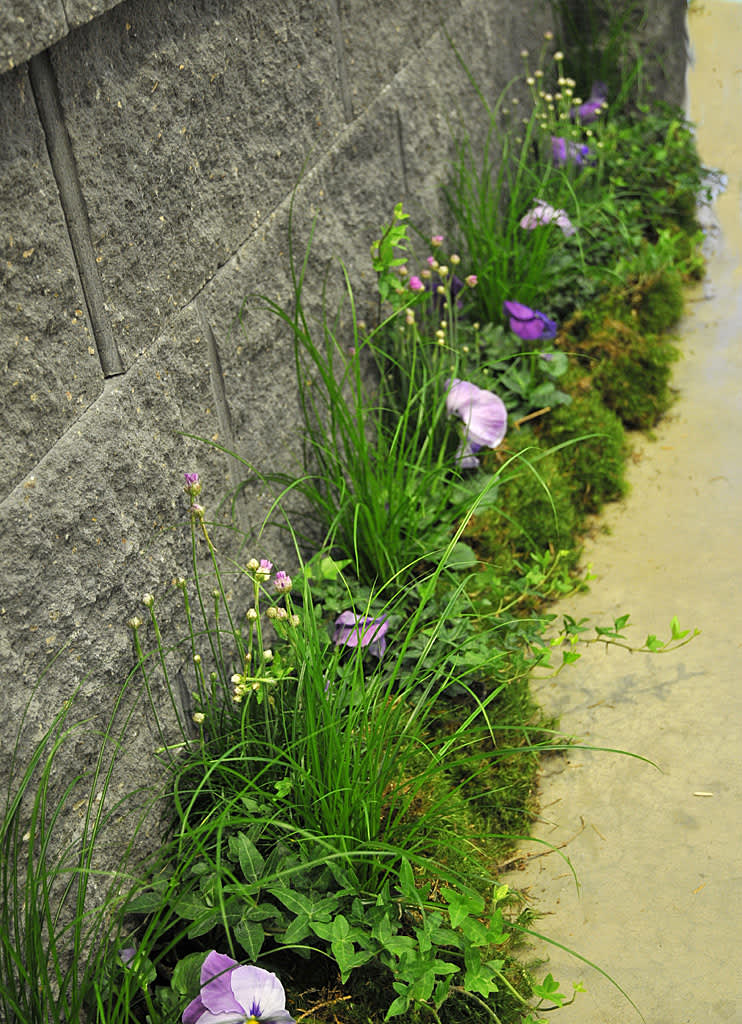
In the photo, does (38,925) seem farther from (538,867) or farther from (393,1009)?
(538,867)

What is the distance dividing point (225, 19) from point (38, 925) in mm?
1449

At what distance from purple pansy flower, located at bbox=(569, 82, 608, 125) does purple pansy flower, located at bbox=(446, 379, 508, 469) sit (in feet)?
5.49

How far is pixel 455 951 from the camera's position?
1.60 metres

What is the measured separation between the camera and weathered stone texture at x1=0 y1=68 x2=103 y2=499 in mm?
1275

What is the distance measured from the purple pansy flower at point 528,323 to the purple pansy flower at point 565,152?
2.81ft

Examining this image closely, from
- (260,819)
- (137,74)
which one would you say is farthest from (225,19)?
(260,819)

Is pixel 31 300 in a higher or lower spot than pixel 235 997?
higher

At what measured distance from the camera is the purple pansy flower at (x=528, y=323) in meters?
2.86

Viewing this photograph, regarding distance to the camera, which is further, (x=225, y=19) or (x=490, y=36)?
(x=490, y=36)

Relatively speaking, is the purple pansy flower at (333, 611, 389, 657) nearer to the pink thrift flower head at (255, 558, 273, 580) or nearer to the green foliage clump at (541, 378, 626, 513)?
the pink thrift flower head at (255, 558, 273, 580)

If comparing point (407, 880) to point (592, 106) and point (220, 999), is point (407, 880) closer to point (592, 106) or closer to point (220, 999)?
point (220, 999)

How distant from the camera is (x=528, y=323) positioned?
2883 millimetres

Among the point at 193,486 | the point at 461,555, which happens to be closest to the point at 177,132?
the point at 193,486

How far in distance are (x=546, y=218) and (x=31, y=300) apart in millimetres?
2192
